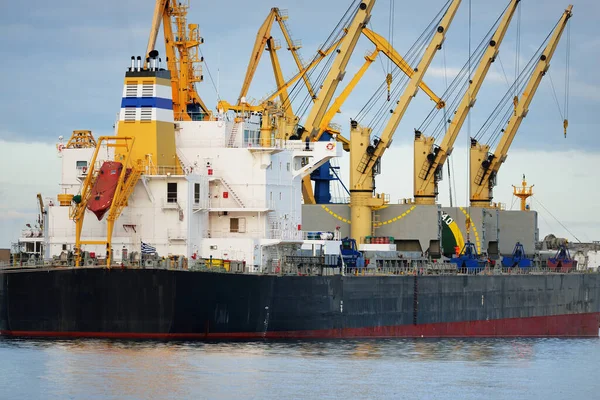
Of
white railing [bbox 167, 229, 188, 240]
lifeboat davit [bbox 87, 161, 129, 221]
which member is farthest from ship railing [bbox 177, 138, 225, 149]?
lifeboat davit [bbox 87, 161, 129, 221]

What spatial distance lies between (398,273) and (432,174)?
1362 cm

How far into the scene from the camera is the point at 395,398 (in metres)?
38.1

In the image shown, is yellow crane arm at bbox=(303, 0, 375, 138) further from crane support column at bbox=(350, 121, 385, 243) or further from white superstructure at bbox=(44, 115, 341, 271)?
white superstructure at bbox=(44, 115, 341, 271)

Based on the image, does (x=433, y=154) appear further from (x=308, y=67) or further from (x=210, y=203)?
(x=210, y=203)

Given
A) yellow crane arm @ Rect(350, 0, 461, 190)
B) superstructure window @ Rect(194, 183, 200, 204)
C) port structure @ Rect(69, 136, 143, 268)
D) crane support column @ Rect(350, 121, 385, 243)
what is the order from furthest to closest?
yellow crane arm @ Rect(350, 0, 461, 190)
crane support column @ Rect(350, 121, 385, 243)
superstructure window @ Rect(194, 183, 200, 204)
port structure @ Rect(69, 136, 143, 268)

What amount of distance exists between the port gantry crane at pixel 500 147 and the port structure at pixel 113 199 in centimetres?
3024

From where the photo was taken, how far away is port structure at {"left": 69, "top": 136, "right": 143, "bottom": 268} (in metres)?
46.3

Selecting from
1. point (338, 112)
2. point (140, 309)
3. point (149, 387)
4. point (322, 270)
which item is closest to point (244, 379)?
point (149, 387)

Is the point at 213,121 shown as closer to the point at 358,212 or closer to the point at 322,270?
the point at 322,270

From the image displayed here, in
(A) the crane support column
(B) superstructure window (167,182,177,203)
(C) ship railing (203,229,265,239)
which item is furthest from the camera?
(A) the crane support column

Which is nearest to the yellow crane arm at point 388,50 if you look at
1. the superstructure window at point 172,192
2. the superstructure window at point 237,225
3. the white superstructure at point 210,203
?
the white superstructure at point 210,203

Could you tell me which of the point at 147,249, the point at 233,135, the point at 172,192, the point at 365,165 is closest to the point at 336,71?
the point at 365,165

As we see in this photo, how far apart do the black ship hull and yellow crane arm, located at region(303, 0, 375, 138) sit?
10.1 m

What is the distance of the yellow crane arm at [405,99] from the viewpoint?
6562 cm
